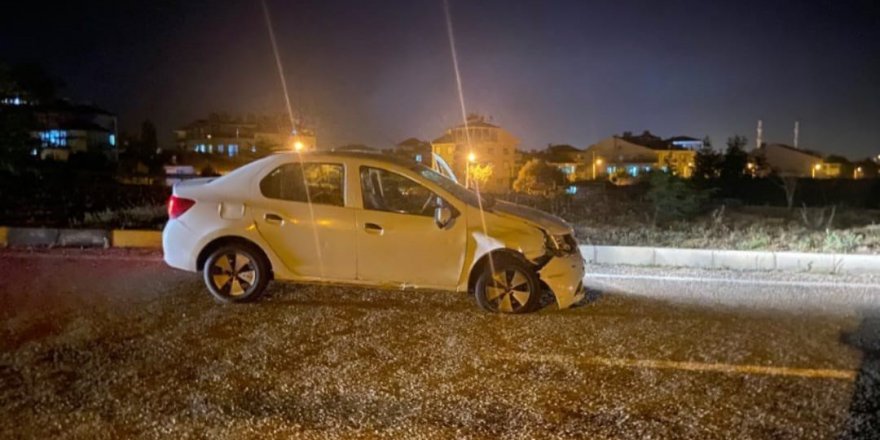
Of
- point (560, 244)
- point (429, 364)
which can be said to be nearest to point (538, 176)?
point (560, 244)

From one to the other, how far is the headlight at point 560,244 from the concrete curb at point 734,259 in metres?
2.99

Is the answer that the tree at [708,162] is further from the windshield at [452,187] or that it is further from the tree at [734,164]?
the windshield at [452,187]

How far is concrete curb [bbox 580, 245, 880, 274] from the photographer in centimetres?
925

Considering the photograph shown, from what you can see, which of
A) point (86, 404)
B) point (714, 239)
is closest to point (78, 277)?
point (86, 404)

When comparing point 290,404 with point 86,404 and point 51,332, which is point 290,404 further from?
point 51,332

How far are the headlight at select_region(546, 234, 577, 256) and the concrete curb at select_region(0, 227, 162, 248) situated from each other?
254 inches

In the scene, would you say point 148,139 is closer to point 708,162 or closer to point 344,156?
point 708,162

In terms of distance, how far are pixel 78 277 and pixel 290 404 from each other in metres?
5.03

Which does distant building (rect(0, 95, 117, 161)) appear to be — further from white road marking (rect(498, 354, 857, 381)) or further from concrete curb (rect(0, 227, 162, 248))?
white road marking (rect(498, 354, 857, 381))

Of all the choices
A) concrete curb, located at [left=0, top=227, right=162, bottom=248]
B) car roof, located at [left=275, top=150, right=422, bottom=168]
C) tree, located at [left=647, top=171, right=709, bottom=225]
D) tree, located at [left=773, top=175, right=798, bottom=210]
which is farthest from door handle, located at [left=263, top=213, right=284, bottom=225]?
tree, located at [left=773, top=175, right=798, bottom=210]

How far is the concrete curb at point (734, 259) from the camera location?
925 cm

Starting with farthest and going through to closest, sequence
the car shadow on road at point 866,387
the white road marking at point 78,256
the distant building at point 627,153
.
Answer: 1. the distant building at point 627,153
2. the white road marking at point 78,256
3. the car shadow on road at point 866,387

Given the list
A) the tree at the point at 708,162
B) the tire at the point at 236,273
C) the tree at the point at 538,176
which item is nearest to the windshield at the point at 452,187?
the tire at the point at 236,273

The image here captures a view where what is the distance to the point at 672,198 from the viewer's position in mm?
16203
